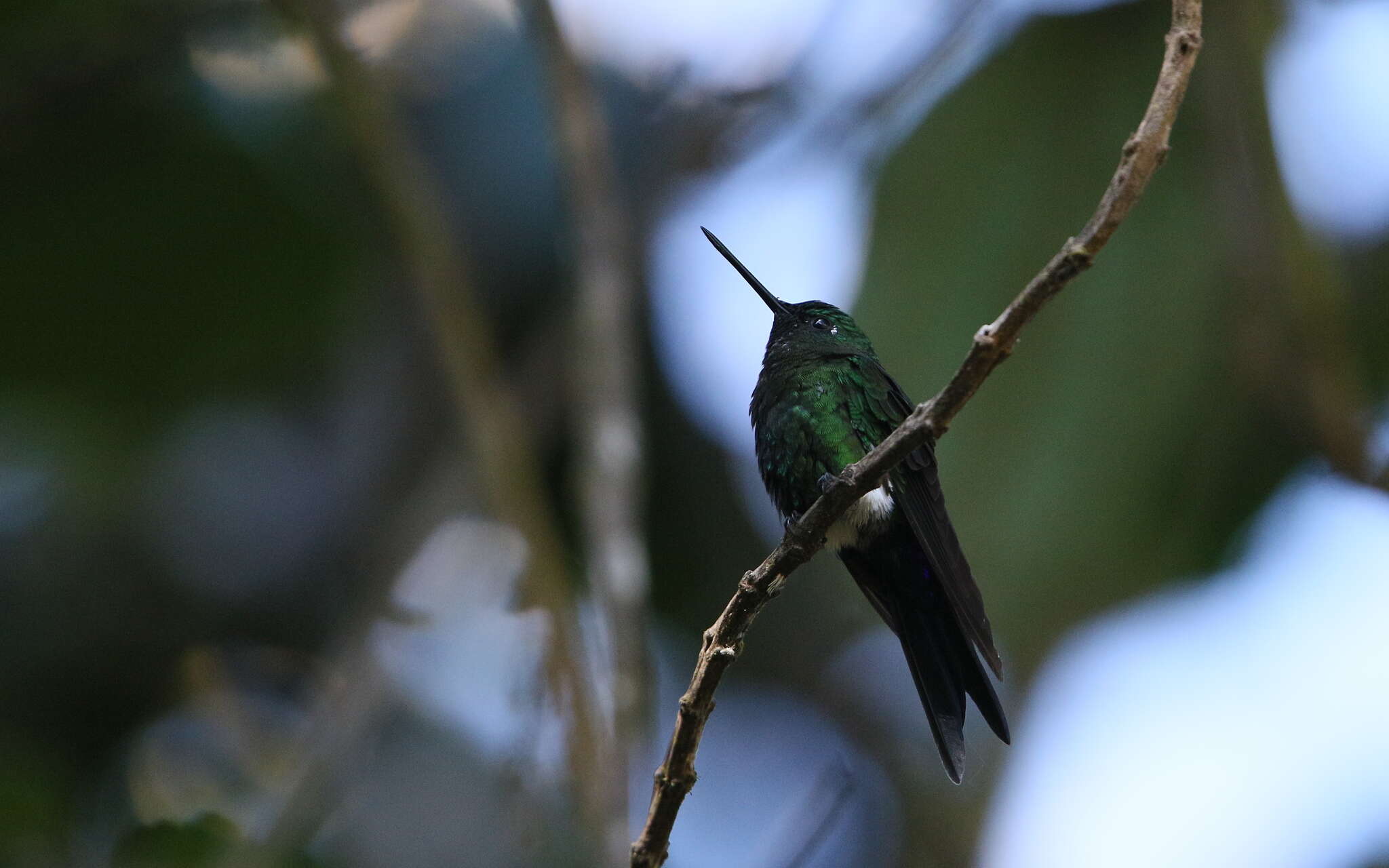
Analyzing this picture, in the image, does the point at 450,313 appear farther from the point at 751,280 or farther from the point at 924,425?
the point at 924,425

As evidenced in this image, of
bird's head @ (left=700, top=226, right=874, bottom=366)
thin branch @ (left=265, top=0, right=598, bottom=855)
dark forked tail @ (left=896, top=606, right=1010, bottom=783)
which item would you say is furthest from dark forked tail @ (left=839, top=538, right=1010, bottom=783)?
thin branch @ (left=265, top=0, right=598, bottom=855)

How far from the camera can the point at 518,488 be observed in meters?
3.82

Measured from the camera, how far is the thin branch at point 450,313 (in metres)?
3.72

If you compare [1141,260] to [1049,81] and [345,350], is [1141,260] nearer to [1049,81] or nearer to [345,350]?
[1049,81]

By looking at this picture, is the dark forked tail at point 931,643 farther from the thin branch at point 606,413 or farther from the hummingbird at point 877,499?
the thin branch at point 606,413

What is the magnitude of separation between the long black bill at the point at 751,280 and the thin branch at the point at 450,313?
989 mm

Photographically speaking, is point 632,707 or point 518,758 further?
point 518,758

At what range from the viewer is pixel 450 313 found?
3.96 m

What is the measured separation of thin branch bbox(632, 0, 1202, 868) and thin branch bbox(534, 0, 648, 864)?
3.47ft

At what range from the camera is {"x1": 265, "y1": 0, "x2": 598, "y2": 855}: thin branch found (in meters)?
3.72

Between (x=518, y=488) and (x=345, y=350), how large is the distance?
2387 mm

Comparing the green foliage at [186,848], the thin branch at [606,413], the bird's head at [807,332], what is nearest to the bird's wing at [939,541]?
the bird's head at [807,332]

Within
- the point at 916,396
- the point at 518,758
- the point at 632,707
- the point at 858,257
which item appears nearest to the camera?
the point at 632,707

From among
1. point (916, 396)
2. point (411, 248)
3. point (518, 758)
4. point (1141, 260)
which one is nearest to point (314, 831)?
point (518, 758)
